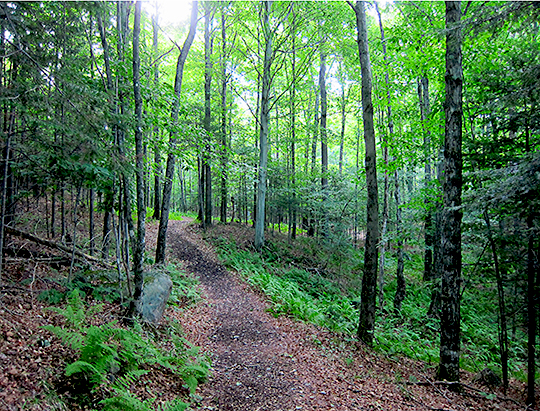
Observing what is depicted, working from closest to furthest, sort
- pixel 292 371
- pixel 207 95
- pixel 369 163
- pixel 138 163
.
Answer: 1. pixel 292 371
2. pixel 138 163
3. pixel 369 163
4. pixel 207 95

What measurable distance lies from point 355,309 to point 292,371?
19.5 ft

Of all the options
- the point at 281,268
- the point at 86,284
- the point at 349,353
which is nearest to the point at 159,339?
the point at 86,284

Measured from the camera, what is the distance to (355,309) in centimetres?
1065

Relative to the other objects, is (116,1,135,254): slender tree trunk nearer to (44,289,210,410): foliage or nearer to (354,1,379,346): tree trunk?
(44,289,210,410): foliage

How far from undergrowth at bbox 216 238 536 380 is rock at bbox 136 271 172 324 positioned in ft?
10.3

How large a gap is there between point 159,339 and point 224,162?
6.33 m

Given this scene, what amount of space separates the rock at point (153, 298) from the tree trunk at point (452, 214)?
616 centimetres

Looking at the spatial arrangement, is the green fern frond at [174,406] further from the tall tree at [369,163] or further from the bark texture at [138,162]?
the tall tree at [369,163]

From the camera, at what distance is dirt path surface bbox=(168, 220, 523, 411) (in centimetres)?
467

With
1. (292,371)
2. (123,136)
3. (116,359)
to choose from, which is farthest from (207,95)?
(292,371)

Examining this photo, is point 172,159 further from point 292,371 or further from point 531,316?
point 531,316

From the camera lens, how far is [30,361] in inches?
139

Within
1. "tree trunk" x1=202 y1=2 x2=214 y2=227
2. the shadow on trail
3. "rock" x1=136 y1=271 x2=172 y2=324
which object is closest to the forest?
"rock" x1=136 y1=271 x2=172 y2=324

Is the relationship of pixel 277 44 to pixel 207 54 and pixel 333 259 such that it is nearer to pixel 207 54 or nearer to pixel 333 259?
pixel 207 54
